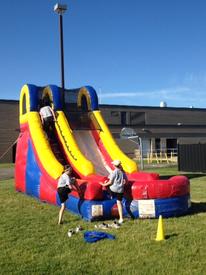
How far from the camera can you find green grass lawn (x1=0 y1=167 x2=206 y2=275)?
6332 mm

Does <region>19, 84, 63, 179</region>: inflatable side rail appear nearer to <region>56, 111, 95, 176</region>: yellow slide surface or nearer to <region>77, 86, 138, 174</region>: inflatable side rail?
<region>56, 111, 95, 176</region>: yellow slide surface

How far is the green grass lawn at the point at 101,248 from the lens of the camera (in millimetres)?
6332

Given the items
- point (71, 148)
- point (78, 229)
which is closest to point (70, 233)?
point (78, 229)

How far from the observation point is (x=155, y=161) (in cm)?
3650

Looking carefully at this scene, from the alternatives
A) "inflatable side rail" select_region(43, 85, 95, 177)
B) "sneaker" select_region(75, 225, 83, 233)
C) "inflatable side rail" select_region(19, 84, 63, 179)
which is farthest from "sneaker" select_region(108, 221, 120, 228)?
"inflatable side rail" select_region(19, 84, 63, 179)

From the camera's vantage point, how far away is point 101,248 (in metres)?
7.42

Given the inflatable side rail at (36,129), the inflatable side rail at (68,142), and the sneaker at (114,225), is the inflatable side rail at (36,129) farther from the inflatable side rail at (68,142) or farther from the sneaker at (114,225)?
the sneaker at (114,225)

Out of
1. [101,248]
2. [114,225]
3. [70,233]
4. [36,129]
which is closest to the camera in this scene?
[101,248]

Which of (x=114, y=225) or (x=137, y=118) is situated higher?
(x=137, y=118)

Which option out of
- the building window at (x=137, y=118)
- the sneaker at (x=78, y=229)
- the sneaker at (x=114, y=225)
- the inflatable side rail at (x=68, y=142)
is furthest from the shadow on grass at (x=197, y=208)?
the building window at (x=137, y=118)

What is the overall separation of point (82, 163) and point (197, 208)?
3.38 metres

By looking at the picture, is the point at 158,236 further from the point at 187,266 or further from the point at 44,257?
the point at 44,257

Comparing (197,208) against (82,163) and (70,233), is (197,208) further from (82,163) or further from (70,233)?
(70,233)

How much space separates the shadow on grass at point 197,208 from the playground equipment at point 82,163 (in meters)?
0.30
